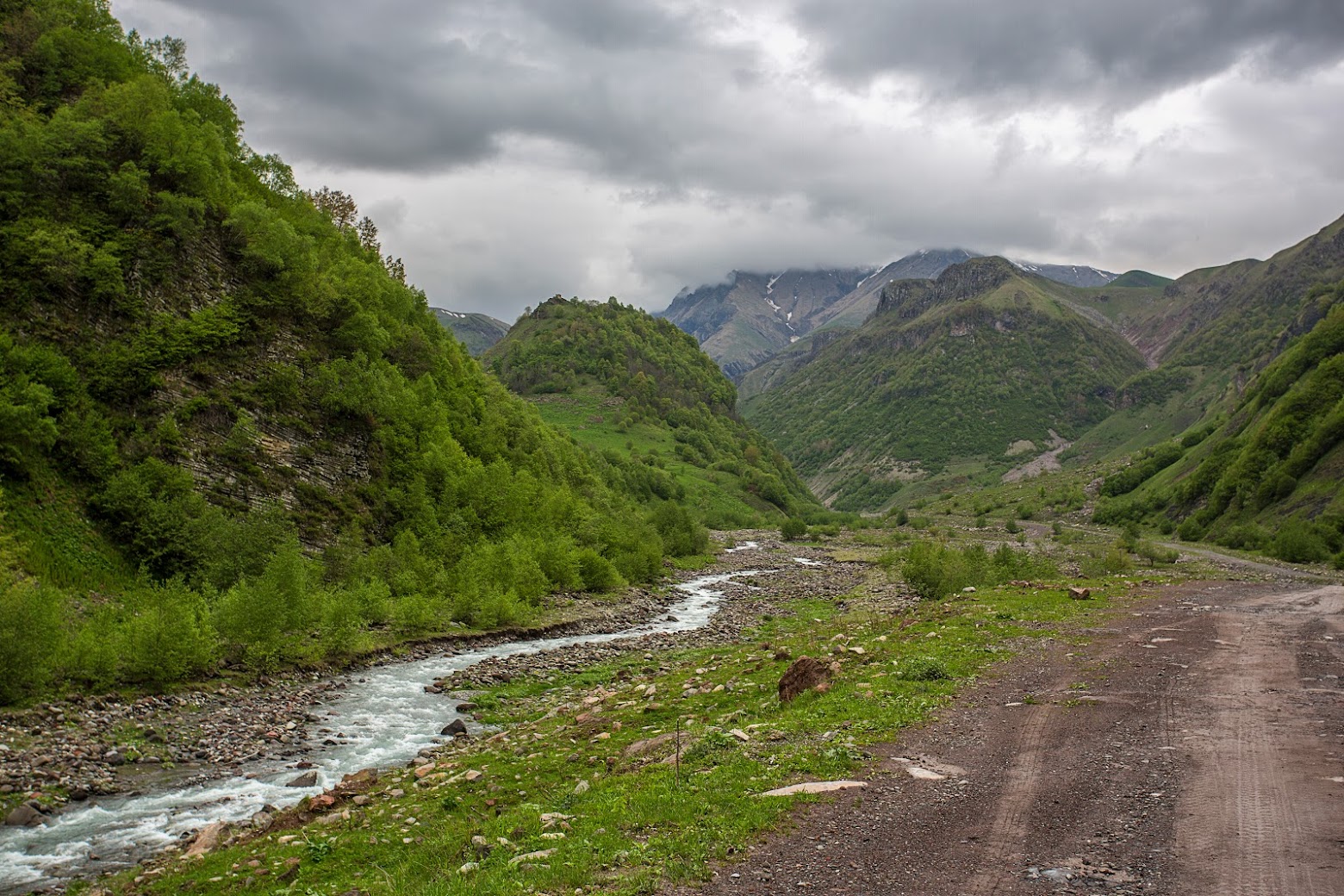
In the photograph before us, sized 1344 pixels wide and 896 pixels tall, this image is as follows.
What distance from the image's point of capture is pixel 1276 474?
9662 centimetres

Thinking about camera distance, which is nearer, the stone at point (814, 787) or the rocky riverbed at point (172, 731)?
the stone at point (814, 787)

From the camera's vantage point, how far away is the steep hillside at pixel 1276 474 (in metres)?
83.4

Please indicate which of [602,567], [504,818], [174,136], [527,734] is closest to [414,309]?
[174,136]

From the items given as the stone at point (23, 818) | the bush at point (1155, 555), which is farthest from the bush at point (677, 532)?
the stone at point (23, 818)

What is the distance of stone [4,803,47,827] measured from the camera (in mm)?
17062

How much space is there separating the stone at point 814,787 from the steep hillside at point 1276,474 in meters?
83.8

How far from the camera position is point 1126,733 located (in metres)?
15.3

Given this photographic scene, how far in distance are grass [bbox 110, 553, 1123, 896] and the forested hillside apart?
14.3 metres

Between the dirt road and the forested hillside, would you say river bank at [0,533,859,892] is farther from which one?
the dirt road

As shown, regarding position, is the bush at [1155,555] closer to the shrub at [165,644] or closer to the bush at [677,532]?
the bush at [677,532]

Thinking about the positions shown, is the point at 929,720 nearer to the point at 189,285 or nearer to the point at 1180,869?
the point at 1180,869

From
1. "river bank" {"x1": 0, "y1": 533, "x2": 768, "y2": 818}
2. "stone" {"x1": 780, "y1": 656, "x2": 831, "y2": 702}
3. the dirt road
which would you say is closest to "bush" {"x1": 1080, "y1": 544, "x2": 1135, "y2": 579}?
the dirt road

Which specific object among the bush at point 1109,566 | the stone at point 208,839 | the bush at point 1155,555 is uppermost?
the stone at point 208,839

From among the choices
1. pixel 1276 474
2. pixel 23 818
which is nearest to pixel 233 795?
pixel 23 818
